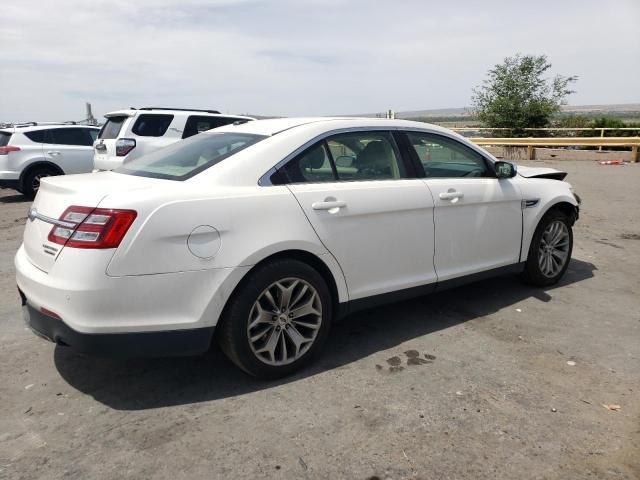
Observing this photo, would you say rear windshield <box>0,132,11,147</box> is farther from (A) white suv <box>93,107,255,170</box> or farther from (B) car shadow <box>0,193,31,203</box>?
(A) white suv <box>93,107,255,170</box>

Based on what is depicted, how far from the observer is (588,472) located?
2.52m

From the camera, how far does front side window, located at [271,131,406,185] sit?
3516mm

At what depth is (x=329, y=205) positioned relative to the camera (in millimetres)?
3488

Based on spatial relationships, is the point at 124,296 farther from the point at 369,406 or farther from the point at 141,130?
the point at 141,130

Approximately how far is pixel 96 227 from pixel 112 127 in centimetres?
832

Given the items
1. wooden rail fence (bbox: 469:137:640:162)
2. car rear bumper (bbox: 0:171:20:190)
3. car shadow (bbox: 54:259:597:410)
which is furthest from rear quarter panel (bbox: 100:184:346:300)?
wooden rail fence (bbox: 469:137:640:162)

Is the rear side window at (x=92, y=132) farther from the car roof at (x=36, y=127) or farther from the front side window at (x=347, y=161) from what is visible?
the front side window at (x=347, y=161)

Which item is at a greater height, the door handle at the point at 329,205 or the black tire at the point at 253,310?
the door handle at the point at 329,205

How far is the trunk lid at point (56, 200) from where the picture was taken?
9.75ft

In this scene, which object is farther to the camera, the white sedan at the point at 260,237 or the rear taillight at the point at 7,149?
the rear taillight at the point at 7,149

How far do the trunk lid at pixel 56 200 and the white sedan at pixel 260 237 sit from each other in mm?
14

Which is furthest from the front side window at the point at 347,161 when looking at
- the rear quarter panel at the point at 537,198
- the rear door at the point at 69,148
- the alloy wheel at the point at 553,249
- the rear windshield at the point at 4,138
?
the rear windshield at the point at 4,138

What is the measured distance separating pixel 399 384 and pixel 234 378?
3.36 ft

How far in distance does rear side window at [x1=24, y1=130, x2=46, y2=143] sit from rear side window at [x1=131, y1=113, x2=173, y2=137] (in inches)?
131
